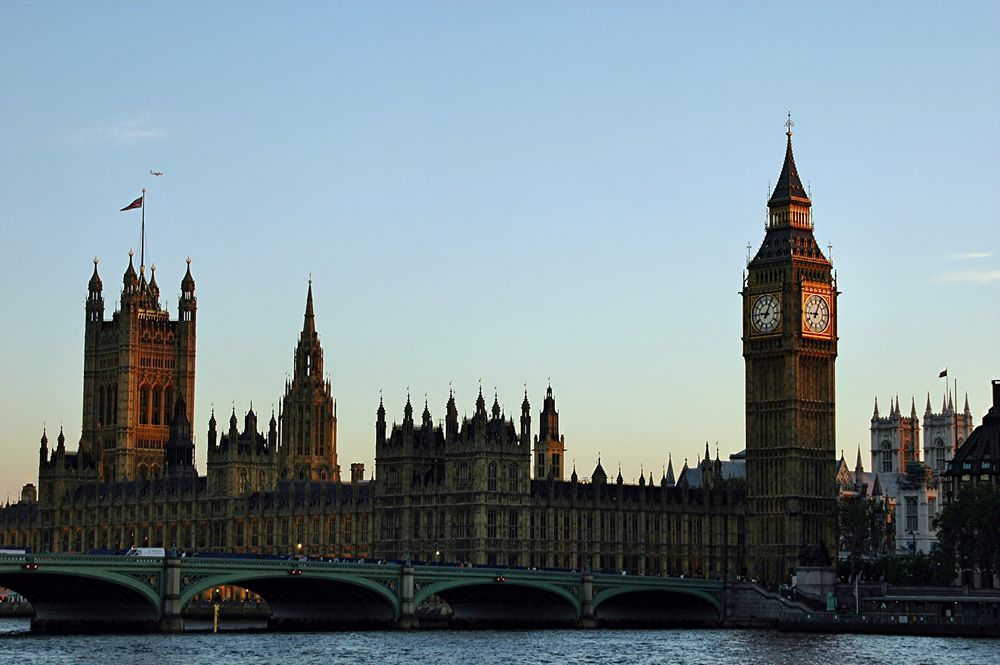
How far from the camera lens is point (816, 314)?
6855 inches

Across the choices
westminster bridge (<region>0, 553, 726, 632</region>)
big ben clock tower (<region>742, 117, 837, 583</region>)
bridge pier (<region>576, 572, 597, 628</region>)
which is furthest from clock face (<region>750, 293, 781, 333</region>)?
bridge pier (<region>576, 572, 597, 628</region>)

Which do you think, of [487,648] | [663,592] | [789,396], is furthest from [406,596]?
[789,396]

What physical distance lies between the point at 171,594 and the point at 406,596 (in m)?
17.1

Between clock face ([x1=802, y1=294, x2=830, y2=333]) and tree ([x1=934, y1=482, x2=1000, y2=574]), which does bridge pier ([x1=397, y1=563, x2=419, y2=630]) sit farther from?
clock face ([x1=802, y1=294, x2=830, y2=333])

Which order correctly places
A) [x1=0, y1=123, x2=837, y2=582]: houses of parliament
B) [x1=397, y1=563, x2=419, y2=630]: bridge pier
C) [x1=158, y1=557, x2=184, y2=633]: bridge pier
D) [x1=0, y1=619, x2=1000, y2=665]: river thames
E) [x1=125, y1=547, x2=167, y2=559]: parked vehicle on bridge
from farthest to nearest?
[x1=0, y1=123, x2=837, y2=582]: houses of parliament
[x1=397, y1=563, x2=419, y2=630]: bridge pier
[x1=125, y1=547, x2=167, y2=559]: parked vehicle on bridge
[x1=158, y1=557, x2=184, y2=633]: bridge pier
[x1=0, y1=619, x2=1000, y2=665]: river thames

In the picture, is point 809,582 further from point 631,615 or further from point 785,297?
point 785,297

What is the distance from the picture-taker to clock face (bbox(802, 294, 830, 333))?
17338cm

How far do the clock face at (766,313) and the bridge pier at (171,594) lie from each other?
217 ft

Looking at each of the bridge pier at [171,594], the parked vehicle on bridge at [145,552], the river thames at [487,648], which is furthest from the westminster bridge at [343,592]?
the parked vehicle on bridge at [145,552]

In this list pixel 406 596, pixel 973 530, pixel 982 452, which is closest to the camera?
pixel 406 596

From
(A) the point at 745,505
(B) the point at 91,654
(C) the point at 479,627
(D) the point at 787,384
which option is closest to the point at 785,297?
(D) the point at 787,384

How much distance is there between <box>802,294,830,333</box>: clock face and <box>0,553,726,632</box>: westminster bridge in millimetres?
28753

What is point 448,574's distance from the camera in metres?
136

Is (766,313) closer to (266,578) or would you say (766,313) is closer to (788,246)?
(788,246)
